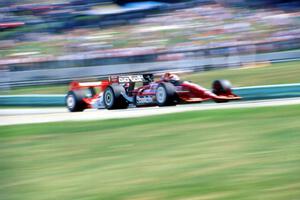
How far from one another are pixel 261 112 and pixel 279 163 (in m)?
3.97

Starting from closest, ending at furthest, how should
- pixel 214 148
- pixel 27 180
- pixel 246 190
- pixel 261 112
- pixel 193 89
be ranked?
pixel 246 190
pixel 27 180
pixel 214 148
pixel 261 112
pixel 193 89

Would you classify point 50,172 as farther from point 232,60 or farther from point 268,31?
point 268,31

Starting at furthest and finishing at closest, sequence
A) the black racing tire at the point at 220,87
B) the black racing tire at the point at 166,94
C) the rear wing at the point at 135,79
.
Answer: the rear wing at the point at 135,79
the black racing tire at the point at 220,87
the black racing tire at the point at 166,94

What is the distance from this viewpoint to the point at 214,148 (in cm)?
694

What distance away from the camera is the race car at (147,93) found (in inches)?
534

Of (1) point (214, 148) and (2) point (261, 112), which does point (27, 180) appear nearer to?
(1) point (214, 148)

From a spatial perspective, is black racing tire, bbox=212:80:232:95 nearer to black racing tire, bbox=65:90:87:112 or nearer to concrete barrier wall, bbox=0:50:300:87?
black racing tire, bbox=65:90:87:112

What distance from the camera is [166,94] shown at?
13367 mm

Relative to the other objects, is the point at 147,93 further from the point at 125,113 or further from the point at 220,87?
the point at 125,113

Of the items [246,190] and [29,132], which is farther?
[29,132]

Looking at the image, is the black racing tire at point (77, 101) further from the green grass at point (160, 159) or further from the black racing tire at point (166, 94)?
the green grass at point (160, 159)

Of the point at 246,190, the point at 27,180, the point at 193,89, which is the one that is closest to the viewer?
the point at 246,190

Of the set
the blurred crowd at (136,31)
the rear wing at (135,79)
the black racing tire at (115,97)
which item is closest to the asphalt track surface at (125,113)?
the black racing tire at (115,97)

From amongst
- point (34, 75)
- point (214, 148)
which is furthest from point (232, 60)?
point (214, 148)
